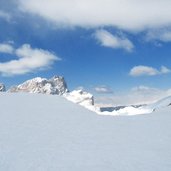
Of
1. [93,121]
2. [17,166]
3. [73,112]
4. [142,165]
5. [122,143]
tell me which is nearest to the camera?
[17,166]

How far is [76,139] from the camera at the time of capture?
62.2 ft

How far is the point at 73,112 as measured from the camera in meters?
24.5

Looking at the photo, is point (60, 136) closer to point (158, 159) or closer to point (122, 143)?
point (122, 143)

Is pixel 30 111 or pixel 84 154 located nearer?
pixel 84 154

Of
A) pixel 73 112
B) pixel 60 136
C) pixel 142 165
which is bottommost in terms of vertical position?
pixel 142 165

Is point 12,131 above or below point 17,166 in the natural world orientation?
above

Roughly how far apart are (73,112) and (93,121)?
2257 millimetres

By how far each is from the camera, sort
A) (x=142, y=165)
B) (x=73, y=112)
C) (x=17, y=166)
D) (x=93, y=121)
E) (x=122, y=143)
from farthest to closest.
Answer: (x=73, y=112)
(x=93, y=121)
(x=122, y=143)
(x=142, y=165)
(x=17, y=166)

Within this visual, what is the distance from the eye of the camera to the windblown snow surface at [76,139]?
15.8 metres

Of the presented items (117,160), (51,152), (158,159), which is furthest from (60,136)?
(158,159)

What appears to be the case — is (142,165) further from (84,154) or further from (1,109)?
(1,109)

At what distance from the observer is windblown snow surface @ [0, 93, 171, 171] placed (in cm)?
1579

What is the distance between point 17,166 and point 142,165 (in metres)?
5.57

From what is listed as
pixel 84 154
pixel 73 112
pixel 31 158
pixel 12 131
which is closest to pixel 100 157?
pixel 84 154
